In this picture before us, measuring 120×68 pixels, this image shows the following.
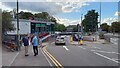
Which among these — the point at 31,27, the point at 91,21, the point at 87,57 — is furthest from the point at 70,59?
the point at 91,21

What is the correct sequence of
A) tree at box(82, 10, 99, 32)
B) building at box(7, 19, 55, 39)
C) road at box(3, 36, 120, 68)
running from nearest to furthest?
road at box(3, 36, 120, 68) → building at box(7, 19, 55, 39) → tree at box(82, 10, 99, 32)

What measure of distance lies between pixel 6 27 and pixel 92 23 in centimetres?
9487

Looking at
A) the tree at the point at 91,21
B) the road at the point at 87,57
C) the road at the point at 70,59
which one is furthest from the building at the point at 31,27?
the tree at the point at 91,21

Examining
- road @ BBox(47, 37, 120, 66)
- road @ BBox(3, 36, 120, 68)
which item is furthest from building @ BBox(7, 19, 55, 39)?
road @ BBox(3, 36, 120, 68)

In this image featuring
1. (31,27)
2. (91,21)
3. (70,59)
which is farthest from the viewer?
(91,21)

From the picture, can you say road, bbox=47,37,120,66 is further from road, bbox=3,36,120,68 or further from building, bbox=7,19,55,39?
building, bbox=7,19,55,39

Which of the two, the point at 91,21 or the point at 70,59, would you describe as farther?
the point at 91,21

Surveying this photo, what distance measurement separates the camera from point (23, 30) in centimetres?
6612

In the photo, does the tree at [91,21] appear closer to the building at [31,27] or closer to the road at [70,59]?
the building at [31,27]

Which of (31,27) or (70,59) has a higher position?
(31,27)

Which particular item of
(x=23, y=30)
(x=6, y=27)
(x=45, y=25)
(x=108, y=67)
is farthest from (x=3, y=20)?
(x=45, y=25)

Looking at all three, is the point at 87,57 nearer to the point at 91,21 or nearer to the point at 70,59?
the point at 70,59

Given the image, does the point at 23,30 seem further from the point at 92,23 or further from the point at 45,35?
the point at 92,23

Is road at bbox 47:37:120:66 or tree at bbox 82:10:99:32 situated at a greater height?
tree at bbox 82:10:99:32
